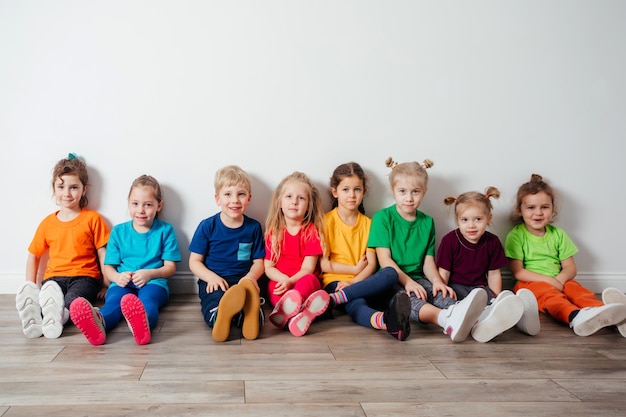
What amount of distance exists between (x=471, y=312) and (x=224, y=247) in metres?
1.19

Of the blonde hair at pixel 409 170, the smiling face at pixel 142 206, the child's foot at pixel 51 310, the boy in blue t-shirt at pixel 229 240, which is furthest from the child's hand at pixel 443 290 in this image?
the child's foot at pixel 51 310

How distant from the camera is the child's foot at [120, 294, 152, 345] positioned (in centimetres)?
188

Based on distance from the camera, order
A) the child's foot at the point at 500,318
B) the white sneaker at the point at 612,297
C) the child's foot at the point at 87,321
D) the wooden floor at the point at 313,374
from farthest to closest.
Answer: the white sneaker at the point at 612,297
the child's foot at the point at 500,318
the child's foot at the point at 87,321
the wooden floor at the point at 313,374

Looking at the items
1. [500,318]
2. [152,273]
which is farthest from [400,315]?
[152,273]

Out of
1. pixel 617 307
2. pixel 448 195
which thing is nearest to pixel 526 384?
pixel 617 307

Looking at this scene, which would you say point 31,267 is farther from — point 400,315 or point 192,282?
point 400,315

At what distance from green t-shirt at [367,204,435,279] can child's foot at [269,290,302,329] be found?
1.99 ft

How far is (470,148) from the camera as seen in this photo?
2.89 metres

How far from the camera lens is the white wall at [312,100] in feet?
8.77

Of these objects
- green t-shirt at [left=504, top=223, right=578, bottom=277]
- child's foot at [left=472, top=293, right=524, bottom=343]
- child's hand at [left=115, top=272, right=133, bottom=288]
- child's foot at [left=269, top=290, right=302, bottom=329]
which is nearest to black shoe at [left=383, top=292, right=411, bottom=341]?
child's foot at [left=472, top=293, right=524, bottom=343]

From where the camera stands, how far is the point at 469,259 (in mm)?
2582

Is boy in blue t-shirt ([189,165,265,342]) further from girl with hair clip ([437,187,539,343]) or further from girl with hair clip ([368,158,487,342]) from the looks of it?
girl with hair clip ([437,187,539,343])

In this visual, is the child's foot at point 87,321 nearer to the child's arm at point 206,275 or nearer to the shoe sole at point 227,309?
the shoe sole at point 227,309

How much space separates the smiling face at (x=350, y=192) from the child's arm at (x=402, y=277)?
0.25m
